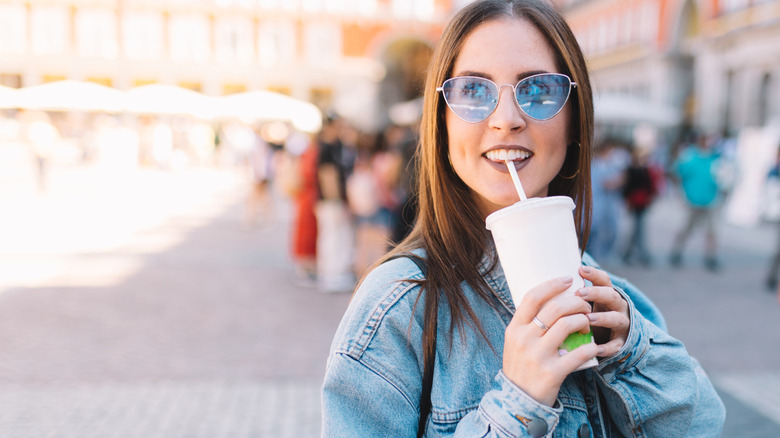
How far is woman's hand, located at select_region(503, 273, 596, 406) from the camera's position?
1092 millimetres

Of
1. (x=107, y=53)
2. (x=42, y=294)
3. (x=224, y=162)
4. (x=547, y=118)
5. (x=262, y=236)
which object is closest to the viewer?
(x=547, y=118)

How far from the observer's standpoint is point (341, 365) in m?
1.19

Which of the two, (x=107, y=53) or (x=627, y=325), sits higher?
(x=107, y=53)

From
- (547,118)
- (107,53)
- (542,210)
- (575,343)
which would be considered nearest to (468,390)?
(575,343)

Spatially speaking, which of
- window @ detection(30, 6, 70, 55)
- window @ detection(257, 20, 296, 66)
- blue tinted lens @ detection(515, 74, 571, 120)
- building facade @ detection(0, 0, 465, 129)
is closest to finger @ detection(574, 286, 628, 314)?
blue tinted lens @ detection(515, 74, 571, 120)

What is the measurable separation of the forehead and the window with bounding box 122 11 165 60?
133 feet

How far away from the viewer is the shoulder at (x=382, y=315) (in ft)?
3.97

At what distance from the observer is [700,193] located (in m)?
9.26

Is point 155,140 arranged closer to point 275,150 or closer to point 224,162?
point 224,162

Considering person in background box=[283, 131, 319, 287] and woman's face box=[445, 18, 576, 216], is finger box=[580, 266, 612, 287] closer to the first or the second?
woman's face box=[445, 18, 576, 216]

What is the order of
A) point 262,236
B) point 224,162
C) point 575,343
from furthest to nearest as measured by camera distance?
point 224,162 < point 262,236 < point 575,343

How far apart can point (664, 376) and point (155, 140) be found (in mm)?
26405

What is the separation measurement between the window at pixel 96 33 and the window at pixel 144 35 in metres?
1.03

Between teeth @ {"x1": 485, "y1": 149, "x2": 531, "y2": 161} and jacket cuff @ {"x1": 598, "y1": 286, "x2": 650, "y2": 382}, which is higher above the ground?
teeth @ {"x1": 485, "y1": 149, "x2": 531, "y2": 161}
